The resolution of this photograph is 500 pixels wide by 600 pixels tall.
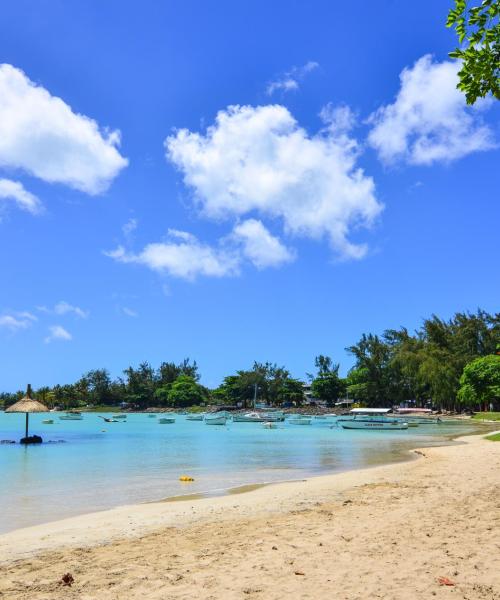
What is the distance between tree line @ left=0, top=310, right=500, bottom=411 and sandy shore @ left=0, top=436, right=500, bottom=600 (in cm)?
4593

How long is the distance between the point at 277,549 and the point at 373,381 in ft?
374

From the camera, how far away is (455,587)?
6.45 meters

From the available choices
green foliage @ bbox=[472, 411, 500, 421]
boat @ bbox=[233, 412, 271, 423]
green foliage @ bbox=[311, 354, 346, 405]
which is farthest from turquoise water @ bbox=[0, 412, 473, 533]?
green foliage @ bbox=[311, 354, 346, 405]

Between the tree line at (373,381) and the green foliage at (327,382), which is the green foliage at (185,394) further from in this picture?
A: the green foliage at (327,382)

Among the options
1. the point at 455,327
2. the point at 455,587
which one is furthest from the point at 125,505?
the point at 455,327

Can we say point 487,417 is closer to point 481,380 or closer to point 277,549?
point 481,380

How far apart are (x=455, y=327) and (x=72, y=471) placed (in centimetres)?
9319

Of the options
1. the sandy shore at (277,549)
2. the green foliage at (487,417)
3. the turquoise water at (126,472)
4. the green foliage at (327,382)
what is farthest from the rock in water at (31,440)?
the green foliage at (327,382)

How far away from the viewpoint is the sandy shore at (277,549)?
6.75 meters

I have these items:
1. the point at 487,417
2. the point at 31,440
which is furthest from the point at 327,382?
the point at 31,440

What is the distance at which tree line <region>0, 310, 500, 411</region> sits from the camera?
298 feet

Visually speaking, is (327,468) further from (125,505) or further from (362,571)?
(362,571)

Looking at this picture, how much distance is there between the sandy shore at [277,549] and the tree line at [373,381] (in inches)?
1808

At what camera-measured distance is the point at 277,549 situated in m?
8.53
